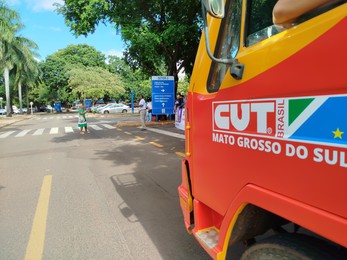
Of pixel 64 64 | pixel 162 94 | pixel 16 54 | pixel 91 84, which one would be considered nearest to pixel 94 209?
pixel 162 94

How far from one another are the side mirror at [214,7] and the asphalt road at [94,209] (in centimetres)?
228

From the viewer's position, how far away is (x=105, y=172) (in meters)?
6.84

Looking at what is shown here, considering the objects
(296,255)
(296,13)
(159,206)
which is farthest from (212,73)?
(159,206)

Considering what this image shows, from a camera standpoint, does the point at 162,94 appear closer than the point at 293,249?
No

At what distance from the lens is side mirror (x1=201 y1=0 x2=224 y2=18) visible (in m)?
1.78

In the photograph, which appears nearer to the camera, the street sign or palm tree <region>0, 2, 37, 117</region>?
the street sign

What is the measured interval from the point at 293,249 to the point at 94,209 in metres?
3.44

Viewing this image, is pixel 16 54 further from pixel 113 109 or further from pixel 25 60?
pixel 113 109

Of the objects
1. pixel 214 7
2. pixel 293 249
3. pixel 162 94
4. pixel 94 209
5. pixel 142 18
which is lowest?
pixel 94 209

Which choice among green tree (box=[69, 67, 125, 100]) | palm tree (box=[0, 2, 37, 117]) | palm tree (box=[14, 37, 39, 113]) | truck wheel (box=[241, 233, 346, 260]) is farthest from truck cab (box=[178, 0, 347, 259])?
green tree (box=[69, 67, 125, 100])

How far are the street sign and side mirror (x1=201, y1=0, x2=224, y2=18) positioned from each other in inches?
605

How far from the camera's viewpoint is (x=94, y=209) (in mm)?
4512

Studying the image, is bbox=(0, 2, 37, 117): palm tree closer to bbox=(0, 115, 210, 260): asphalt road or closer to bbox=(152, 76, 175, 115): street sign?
bbox=(152, 76, 175, 115): street sign

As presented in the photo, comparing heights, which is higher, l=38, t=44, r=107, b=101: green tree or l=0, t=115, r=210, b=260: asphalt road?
l=38, t=44, r=107, b=101: green tree
